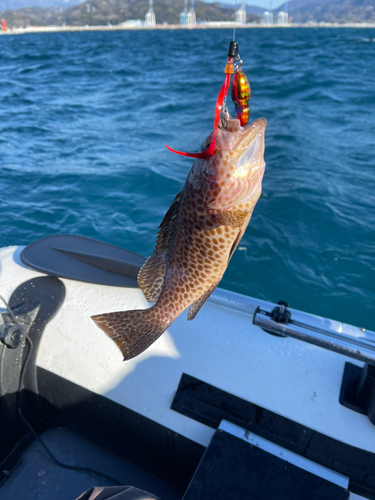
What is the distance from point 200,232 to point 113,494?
4.85 feet

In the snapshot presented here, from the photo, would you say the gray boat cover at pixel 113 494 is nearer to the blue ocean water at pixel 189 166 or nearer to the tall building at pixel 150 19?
the blue ocean water at pixel 189 166

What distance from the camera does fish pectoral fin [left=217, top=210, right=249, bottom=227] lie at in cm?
165

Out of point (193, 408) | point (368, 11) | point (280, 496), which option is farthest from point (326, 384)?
point (368, 11)

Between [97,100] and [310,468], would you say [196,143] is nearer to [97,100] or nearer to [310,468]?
[97,100]

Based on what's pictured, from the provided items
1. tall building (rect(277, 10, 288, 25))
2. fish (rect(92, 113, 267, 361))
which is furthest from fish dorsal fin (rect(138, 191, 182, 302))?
tall building (rect(277, 10, 288, 25))

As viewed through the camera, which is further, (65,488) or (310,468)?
(65,488)

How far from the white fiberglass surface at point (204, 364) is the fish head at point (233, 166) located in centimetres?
149

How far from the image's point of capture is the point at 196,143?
10.5m

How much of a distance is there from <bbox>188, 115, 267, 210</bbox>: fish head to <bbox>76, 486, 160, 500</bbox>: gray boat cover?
62.3 inches

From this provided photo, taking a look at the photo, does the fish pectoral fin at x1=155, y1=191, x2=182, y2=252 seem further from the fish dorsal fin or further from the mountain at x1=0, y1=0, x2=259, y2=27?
the mountain at x1=0, y1=0, x2=259, y2=27

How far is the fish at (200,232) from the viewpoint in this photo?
1632 mm

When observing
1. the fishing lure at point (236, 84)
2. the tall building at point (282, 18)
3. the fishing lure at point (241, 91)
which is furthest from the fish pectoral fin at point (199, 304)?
the tall building at point (282, 18)

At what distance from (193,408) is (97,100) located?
16307 mm

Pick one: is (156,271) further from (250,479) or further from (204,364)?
(250,479)
